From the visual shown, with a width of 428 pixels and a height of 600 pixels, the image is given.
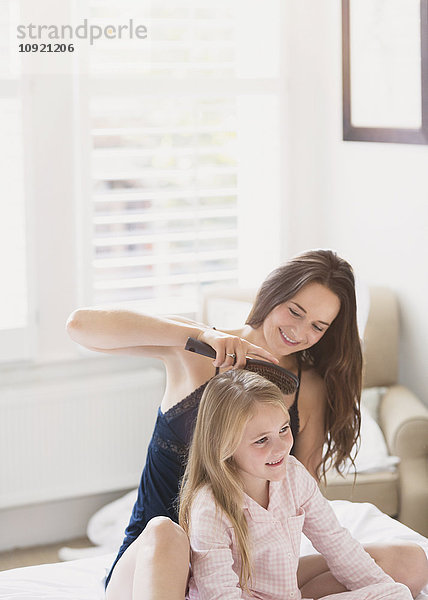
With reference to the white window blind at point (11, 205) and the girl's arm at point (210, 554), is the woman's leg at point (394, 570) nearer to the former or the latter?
the girl's arm at point (210, 554)

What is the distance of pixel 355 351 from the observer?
79.4 inches

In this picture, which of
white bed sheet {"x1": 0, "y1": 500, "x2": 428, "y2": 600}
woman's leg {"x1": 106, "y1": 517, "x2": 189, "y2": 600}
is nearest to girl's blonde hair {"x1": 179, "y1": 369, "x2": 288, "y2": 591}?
woman's leg {"x1": 106, "y1": 517, "x2": 189, "y2": 600}

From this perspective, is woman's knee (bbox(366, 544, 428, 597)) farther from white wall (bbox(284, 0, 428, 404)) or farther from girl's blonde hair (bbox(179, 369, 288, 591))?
white wall (bbox(284, 0, 428, 404))

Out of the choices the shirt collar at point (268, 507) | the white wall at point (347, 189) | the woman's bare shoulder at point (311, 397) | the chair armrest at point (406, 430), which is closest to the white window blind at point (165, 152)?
the white wall at point (347, 189)

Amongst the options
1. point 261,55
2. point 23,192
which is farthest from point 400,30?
point 23,192

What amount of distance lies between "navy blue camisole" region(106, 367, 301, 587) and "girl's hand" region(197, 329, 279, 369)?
5.6 inches

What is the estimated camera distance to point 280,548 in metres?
1.70

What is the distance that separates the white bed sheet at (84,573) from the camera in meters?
1.88

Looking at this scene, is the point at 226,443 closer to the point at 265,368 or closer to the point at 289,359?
the point at 265,368

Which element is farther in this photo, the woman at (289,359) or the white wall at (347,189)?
the white wall at (347,189)

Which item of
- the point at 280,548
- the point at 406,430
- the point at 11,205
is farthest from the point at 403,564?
the point at 11,205

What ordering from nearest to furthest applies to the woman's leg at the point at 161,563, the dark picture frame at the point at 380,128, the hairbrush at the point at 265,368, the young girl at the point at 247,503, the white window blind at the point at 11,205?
the woman's leg at the point at 161,563 → the young girl at the point at 247,503 → the hairbrush at the point at 265,368 → the dark picture frame at the point at 380,128 → the white window blind at the point at 11,205

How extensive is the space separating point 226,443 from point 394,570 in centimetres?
47

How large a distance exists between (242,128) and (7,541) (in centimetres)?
184
